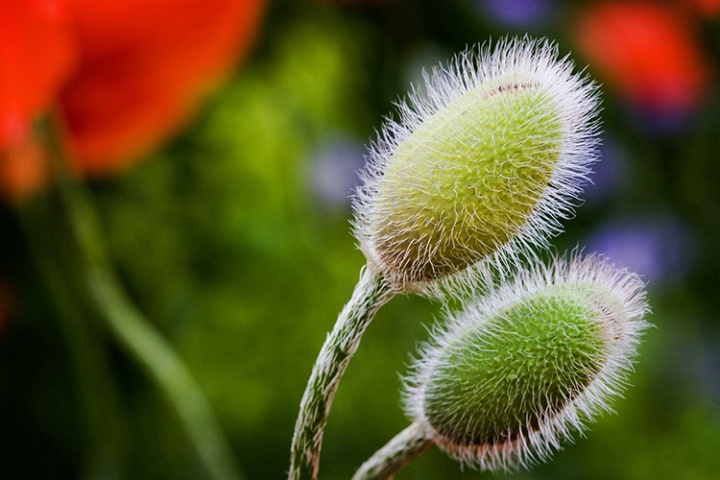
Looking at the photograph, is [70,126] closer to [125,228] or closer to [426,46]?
[125,228]

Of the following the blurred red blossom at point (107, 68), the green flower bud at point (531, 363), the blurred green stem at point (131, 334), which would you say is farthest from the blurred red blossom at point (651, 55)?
the green flower bud at point (531, 363)

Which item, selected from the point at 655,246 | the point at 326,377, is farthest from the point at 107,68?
the point at 655,246

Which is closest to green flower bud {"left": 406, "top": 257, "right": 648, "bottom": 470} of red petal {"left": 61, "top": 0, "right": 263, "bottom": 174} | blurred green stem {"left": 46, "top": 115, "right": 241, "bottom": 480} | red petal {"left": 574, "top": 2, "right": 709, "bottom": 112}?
blurred green stem {"left": 46, "top": 115, "right": 241, "bottom": 480}

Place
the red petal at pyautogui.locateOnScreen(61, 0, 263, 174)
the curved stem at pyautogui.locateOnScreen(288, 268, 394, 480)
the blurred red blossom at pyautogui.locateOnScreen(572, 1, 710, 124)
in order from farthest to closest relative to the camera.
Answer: the blurred red blossom at pyautogui.locateOnScreen(572, 1, 710, 124) → the red petal at pyautogui.locateOnScreen(61, 0, 263, 174) → the curved stem at pyautogui.locateOnScreen(288, 268, 394, 480)

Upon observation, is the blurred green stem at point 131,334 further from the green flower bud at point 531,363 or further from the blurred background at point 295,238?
the green flower bud at point 531,363

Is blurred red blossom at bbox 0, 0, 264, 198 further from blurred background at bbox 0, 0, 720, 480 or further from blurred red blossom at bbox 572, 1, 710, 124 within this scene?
blurred red blossom at bbox 572, 1, 710, 124

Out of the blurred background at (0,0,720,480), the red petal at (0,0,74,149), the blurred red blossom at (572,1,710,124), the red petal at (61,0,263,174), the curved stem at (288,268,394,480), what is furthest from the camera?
the blurred red blossom at (572,1,710,124)

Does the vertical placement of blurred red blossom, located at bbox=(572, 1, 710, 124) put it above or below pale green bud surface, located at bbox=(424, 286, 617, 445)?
below
